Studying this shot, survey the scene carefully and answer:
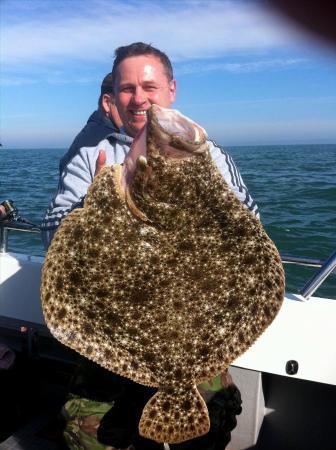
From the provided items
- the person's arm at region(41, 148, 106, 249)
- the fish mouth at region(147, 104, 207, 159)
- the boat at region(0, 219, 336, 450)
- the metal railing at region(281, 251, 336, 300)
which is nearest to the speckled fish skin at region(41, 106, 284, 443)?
the fish mouth at region(147, 104, 207, 159)

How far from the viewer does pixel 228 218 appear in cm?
205

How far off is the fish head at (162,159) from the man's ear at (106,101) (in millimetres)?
1975

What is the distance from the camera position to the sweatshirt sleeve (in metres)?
2.70

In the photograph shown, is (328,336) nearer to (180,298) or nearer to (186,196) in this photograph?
(180,298)

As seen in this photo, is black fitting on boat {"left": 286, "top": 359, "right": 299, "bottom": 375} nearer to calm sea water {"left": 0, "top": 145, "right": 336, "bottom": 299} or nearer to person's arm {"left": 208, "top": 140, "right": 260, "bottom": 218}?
person's arm {"left": 208, "top": 140, "right": 260, "bottom": 218}

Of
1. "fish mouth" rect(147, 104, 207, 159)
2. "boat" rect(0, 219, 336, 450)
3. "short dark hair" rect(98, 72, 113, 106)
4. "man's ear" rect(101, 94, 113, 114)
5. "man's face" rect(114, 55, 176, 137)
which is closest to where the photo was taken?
"fish mouth" rect(147, 104, 207, 159)

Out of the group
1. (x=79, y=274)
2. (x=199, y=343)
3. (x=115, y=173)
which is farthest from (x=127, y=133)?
(x=199, y=343)

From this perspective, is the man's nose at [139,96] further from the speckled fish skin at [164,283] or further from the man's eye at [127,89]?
the speckled fish skin at [164,283]

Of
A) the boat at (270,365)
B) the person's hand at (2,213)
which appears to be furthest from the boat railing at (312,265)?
the person's hand at (2,213)

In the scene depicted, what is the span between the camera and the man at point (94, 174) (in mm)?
2783

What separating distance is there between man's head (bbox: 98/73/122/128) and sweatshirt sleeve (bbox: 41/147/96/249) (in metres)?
0.59

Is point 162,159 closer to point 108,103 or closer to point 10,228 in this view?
point 108,103

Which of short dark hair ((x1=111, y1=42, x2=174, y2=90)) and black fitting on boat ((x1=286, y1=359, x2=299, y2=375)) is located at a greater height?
short dark hair ((x1=111, y1=42, x2=174, y2=90))

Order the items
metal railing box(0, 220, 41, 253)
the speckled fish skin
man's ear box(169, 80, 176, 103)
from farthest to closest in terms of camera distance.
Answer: metal railing box(0, 220, 41, 253)
man's ear box(169, 80, 176, 103)
the speckled fish skin
